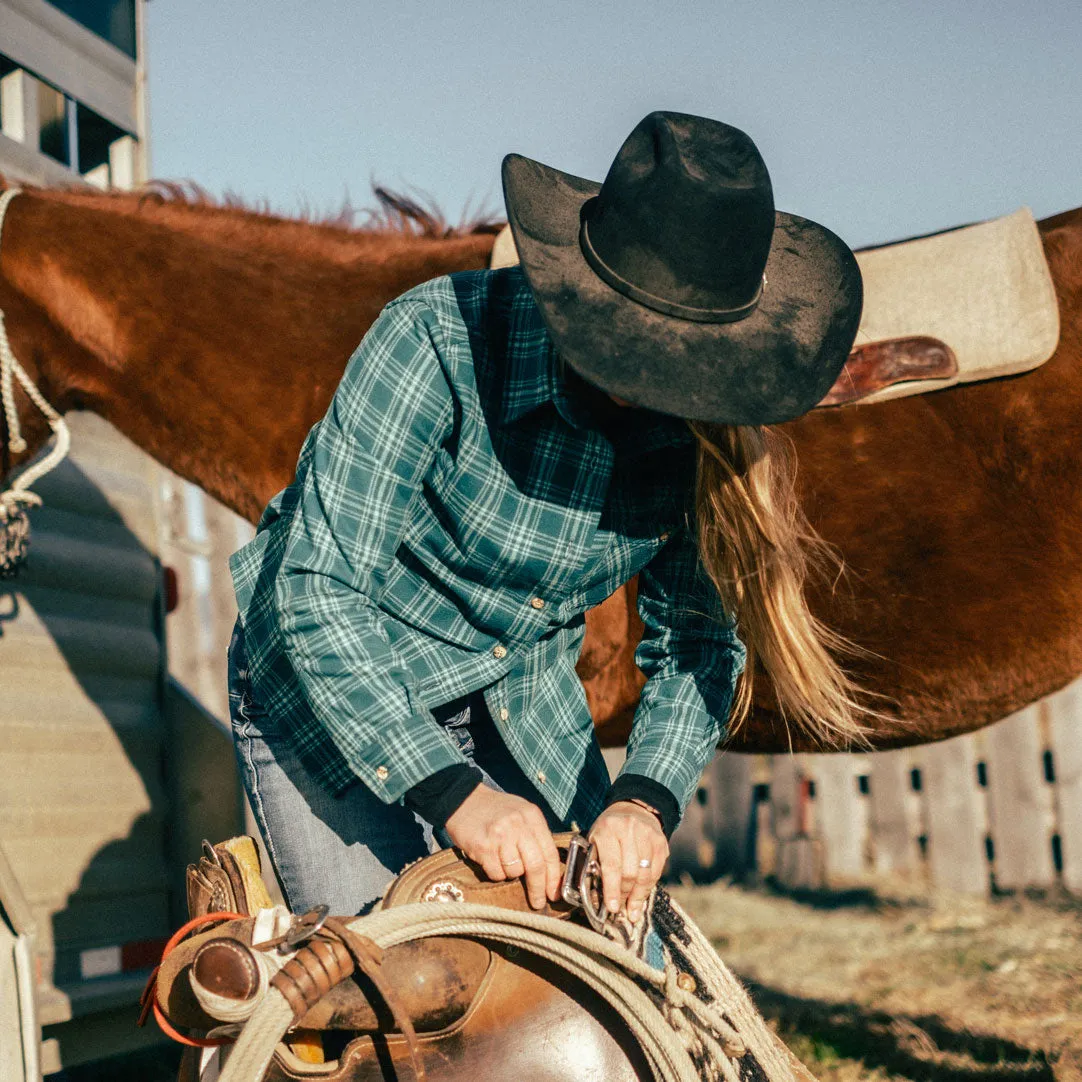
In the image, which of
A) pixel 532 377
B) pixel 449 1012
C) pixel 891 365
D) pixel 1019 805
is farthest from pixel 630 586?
pixel 1019 805

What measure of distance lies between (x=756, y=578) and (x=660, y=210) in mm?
535

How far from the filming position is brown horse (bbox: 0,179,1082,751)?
251cm

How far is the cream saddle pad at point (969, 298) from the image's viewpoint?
247 cm

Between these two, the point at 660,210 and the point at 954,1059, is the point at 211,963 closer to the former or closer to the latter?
the point at 660,210

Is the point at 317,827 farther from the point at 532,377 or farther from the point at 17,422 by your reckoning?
the point at 17,422

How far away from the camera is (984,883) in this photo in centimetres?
555

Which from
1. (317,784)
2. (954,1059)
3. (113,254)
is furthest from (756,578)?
(954,1059)

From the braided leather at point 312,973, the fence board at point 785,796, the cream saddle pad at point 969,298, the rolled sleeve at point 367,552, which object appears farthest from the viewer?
the fence board at point 785,796

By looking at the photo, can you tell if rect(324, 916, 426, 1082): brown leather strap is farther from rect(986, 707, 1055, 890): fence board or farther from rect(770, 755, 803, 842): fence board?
rect(770, 755, 803, 842): fence board

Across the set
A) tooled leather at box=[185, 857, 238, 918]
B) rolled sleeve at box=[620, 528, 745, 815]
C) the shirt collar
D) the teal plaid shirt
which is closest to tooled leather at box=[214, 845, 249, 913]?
tooled leather at box=[185, 857, 238, 918]

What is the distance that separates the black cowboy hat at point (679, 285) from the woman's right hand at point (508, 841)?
48cm

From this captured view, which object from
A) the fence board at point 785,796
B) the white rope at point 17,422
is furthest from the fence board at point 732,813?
the white rope at point 17,422

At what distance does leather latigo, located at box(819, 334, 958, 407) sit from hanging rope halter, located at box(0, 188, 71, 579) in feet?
6.01

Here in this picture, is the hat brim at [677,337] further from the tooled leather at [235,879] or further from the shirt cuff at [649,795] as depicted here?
the tooled leather at [235,879]
